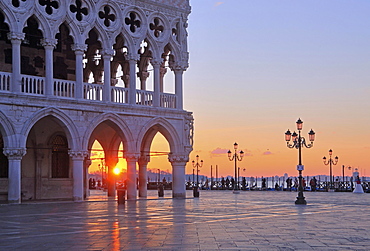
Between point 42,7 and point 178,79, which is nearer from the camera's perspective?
point 42,7

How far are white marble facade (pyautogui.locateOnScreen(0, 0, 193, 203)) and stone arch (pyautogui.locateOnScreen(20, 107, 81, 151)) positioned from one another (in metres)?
0.05

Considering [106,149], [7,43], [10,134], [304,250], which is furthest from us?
[106,149]

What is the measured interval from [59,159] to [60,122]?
204 inches

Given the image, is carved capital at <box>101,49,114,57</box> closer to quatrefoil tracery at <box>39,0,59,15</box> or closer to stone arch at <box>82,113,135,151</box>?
stone arch at <box>82,113,135,151</box>

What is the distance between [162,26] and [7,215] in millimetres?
17480

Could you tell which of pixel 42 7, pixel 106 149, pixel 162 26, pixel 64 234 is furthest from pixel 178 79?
pixel 64 234

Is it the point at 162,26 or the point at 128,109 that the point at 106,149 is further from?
the point at 162,26

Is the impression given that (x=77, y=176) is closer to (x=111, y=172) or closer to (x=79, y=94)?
(x=79, y=94)

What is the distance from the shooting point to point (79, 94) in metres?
30.6

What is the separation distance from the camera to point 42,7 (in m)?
29.3

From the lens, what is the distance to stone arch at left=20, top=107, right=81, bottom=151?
28125 mm

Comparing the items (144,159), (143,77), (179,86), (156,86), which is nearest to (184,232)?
(156,86)

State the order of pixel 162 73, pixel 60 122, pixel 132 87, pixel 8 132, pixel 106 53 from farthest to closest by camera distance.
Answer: pixel 162 73
pixel 132 87
pixel 106 53
pixel 60 122
pixel 8 132

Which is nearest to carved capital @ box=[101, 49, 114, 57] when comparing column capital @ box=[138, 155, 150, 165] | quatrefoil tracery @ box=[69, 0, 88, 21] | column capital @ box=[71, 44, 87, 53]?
column capital @ box=[71, 44, 87, 53]
